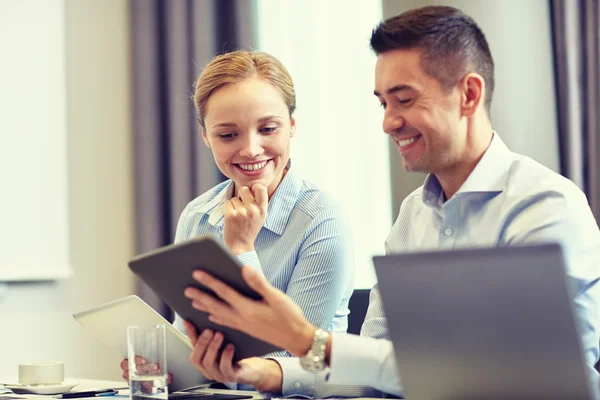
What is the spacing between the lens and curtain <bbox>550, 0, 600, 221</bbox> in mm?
2938

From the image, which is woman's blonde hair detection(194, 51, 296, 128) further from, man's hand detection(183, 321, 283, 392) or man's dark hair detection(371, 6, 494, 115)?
man's hand detection(183, 321, 283, 392)

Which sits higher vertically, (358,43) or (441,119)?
(358,43)

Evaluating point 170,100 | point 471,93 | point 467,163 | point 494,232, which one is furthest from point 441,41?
point 170,100

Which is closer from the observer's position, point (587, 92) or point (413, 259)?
point (413, 259)

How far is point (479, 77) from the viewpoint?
1.80 meters

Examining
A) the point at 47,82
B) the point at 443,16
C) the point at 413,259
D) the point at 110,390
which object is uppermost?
the point at 47,82

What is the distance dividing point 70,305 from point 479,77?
2413 millimetres

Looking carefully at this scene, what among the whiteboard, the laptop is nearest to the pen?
the laptop

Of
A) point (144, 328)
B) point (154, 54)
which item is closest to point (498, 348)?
point (144, 328)

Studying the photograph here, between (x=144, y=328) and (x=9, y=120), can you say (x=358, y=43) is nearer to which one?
(x=9, y=120)

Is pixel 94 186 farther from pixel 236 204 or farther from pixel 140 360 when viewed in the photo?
pixel 140 360

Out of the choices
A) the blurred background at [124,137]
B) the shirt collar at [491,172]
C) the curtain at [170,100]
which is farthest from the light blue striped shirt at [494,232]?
the curtain at [170,100]

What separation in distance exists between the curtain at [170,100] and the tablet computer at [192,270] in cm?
215

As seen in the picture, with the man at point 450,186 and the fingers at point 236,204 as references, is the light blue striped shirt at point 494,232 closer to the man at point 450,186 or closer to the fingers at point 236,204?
the man at point 450,186
